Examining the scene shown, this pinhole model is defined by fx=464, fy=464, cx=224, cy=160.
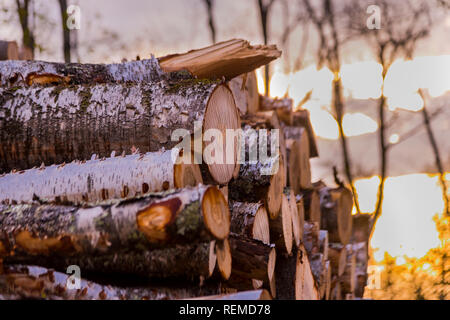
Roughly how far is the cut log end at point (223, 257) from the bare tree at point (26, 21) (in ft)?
20.0

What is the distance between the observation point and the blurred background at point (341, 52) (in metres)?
7.53

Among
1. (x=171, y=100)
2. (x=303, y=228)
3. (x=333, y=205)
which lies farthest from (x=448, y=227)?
(x=171, y=100)

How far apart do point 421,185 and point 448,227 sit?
4.95 metres

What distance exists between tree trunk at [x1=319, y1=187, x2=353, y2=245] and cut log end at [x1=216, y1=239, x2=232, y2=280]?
2.58 m

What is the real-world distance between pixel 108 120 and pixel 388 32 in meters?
6.75

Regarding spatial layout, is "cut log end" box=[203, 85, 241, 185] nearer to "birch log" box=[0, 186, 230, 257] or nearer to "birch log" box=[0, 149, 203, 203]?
"birch log" box=[0, 149, 203, 203]

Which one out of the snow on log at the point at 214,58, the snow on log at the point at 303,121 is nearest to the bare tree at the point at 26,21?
the snow on log at the point at 303,121

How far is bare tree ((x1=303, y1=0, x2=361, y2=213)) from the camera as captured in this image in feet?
26.4

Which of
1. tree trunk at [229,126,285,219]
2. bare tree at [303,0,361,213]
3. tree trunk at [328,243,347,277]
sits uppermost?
bare tree at [303,0,361,213]

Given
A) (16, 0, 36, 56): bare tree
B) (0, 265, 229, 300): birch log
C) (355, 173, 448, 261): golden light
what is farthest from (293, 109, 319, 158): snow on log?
(16, 0, 36, 56): bare tree

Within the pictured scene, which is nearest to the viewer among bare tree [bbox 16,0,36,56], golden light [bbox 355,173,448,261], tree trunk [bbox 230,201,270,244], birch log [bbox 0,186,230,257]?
birch log [bbox 0,186,230,257]

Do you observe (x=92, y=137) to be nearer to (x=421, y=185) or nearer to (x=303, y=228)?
(x=303, y=228)

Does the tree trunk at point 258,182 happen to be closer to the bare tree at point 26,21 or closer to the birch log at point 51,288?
the birch log at point 51,288

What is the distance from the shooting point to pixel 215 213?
1.89 meters
